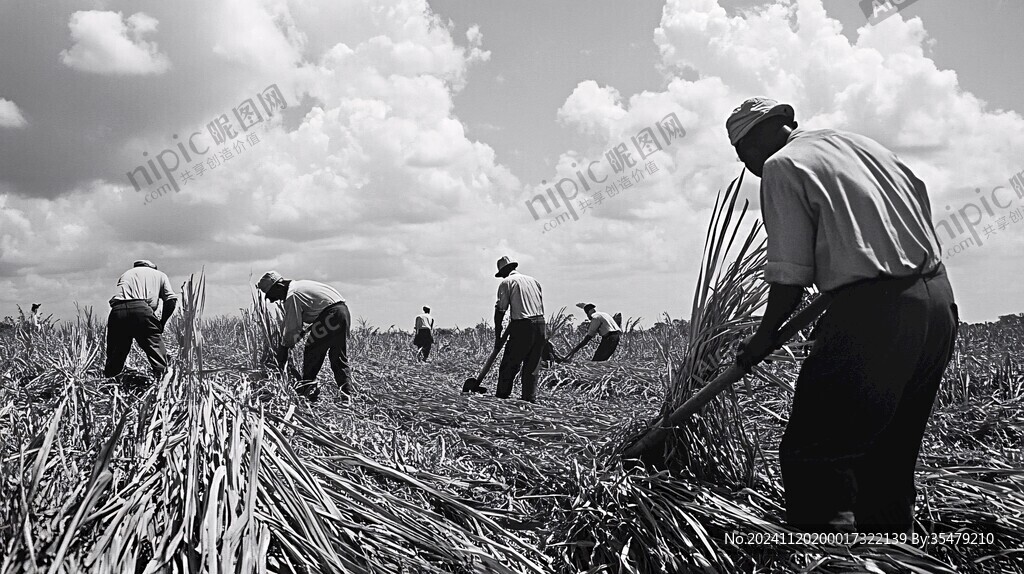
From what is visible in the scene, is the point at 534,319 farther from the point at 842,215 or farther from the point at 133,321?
the point at 842,215

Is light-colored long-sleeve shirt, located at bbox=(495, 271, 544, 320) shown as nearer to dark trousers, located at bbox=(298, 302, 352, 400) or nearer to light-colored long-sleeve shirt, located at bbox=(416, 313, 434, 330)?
dark trousers, located at bbox=(298, 302, 352, 400)

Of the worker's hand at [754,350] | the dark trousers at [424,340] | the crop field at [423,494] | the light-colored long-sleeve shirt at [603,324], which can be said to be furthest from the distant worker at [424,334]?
the worker's hand at [754,350]

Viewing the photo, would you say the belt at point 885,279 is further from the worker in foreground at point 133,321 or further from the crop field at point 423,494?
the worker in foreground at point 133,321

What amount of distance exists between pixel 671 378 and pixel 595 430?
1243 millimetres

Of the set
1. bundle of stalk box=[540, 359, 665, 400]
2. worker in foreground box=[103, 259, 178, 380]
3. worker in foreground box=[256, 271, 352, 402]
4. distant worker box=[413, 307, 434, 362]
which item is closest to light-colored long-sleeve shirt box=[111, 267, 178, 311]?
worker in foreground box=[103, 259, 178, 380]

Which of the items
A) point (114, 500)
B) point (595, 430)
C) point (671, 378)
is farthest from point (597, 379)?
point (114, 500)

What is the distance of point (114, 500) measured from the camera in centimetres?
175

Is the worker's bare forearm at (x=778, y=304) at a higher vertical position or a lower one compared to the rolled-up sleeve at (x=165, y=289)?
lower

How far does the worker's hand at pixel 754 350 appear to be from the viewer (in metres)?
1.94

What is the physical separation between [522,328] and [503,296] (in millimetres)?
348

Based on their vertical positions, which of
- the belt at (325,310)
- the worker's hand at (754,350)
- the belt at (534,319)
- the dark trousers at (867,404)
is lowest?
the dark trousers at (867,404)

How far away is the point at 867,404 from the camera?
1.79 meters

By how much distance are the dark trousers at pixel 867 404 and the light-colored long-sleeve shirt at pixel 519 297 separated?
4.55 m

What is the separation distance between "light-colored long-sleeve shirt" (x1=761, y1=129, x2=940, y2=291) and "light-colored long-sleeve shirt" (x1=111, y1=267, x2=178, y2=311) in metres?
5.73
